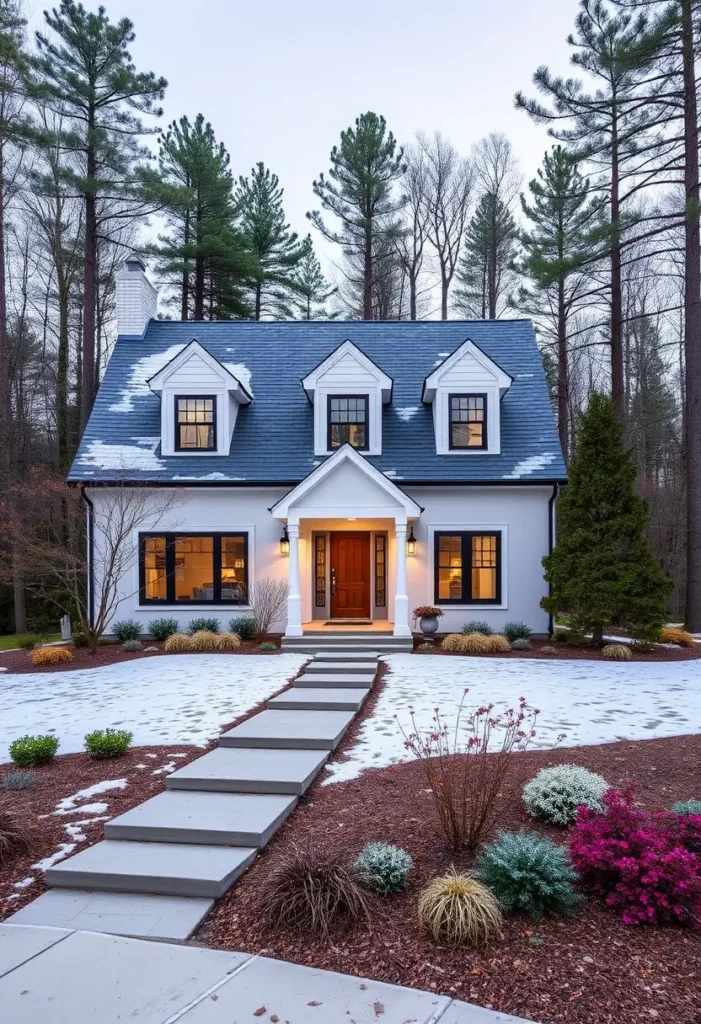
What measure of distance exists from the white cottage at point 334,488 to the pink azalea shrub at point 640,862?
9.22m

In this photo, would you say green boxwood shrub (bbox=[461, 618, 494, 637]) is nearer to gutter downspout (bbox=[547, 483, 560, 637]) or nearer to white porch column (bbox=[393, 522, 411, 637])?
gutter downspout (bbox=[547, 483, 560, 637])

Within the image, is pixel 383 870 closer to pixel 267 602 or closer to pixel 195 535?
pixel 267 602

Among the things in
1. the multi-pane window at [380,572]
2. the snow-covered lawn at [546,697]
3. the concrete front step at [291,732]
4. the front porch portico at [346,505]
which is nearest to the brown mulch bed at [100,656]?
the front porch portico at [346,505]

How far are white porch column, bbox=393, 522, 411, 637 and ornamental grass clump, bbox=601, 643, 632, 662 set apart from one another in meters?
3.81

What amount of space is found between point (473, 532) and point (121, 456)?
818 centimetres

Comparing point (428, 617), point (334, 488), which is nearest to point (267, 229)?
point (334, 488)

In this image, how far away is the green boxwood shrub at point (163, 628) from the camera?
13734 mm

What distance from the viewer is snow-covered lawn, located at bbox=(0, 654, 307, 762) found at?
24.2 ft

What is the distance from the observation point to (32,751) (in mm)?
6145

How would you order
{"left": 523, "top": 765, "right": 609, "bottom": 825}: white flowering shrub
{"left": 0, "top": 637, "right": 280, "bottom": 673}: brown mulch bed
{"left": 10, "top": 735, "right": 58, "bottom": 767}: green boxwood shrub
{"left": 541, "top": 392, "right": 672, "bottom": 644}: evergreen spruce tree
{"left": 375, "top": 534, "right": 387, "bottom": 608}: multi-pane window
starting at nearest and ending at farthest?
{"left": 523, "top": 765, "right": 609, "bottom": 825}: white flowering shrub
{"left": 10, "top": 735, "right": 58, "bottom": 767}: green boxwood shrub
{"left": 0, "top": 637, "right": 280, "bottom": 673}: brown mulch bed
{"left": 541, "top": 392, "right": 672, "bottom": 644}: evergreen spruce tree
{"left": 375, "top": 534, "right": 387, "bottom": 608}: multi-pane window

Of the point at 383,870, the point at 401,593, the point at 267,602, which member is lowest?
the point at 383,870

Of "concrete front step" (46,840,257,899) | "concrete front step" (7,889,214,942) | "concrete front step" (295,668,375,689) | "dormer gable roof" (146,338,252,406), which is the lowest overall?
"concrete front step" (295,668,375,689)

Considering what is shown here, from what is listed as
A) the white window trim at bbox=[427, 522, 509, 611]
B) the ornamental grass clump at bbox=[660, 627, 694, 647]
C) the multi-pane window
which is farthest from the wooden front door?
the ornamental grass clump at bbox=[660, 627, 694, 647]

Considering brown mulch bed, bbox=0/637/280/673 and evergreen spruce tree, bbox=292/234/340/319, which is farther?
evergreen spruce tree, bbox=292/234/340/319
